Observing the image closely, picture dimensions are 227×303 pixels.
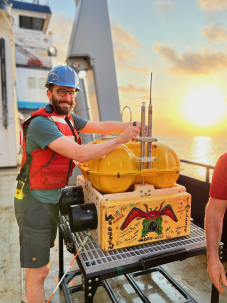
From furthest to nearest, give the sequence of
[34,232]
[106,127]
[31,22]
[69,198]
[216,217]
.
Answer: [31,22] → [106,127] → [69,198] → [34,232] → [216,217]

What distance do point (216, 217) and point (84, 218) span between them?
773 millimetres

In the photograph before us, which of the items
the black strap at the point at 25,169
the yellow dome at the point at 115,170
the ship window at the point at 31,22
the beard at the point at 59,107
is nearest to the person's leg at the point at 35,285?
the black strap at the point at 25,169

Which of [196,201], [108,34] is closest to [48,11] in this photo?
[108,34]

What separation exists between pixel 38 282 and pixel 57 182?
735mm

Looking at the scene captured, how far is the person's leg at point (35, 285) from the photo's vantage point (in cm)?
159

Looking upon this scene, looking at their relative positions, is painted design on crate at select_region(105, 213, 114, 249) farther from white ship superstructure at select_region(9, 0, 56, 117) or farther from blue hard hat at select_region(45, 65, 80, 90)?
white ship superstructure at select_region(9, 0, 56, 117)

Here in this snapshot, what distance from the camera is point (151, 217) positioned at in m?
1.48

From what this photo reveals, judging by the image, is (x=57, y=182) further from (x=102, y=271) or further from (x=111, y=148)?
(x=102, y=271)

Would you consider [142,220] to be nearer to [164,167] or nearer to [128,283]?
[164,167]

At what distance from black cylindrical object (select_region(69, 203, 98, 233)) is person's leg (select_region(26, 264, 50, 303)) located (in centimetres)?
48

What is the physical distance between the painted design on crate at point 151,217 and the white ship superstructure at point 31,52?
12.9m

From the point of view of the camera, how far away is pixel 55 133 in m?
1.41

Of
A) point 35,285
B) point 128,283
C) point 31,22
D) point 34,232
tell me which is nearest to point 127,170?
point 34,232

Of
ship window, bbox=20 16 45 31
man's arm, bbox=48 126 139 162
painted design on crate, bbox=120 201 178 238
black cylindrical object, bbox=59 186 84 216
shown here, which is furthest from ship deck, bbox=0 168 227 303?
ship window, bbox=20 16 45 31
